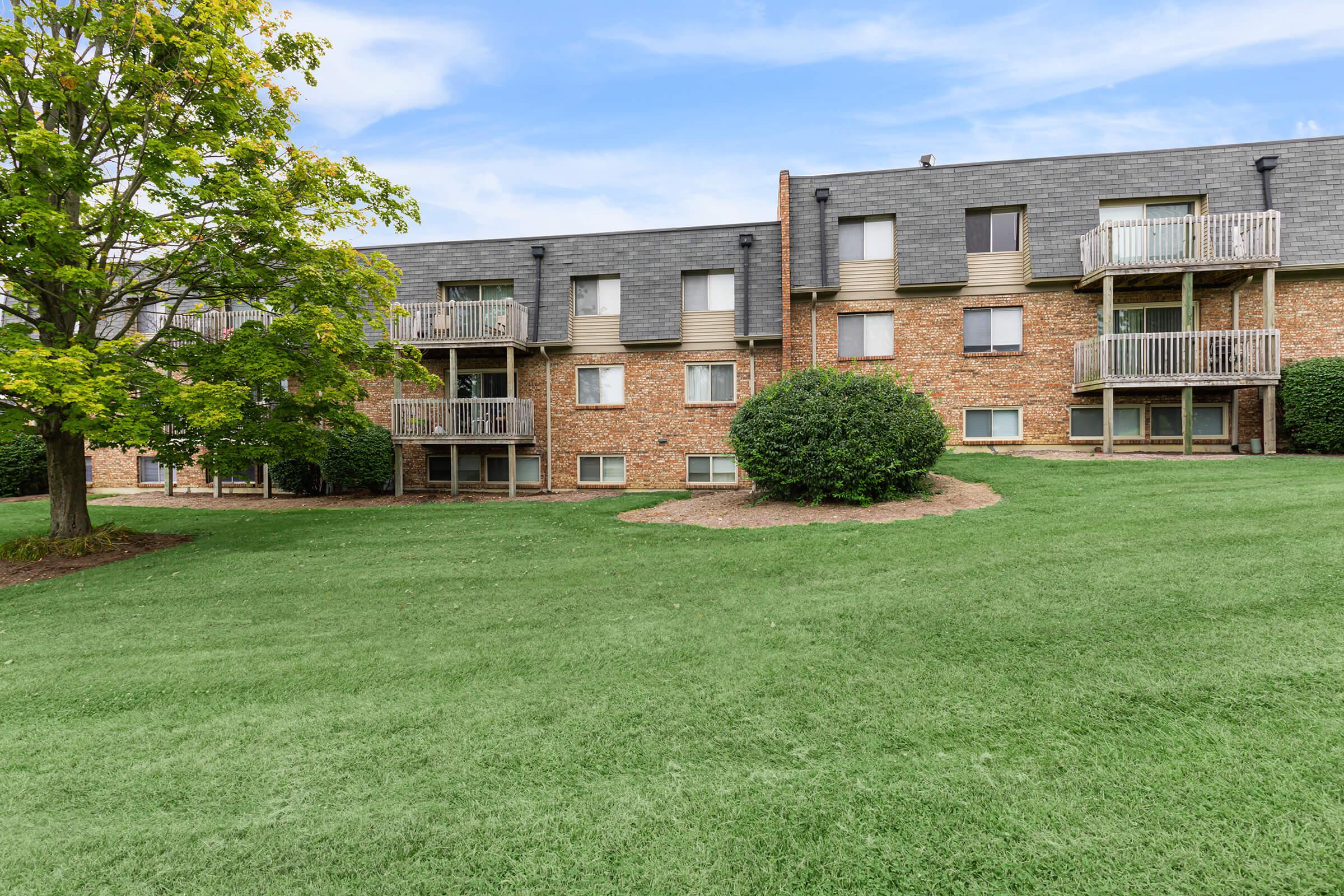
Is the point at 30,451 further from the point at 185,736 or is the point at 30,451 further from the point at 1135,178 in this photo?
the point at 1135,178

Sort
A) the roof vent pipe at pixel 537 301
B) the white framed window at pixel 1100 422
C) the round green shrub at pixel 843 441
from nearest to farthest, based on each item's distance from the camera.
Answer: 1. the round green shrub at pixel 843 441
2. the white framed window at pixel 1100 422
3. the roof vent pipe at pixel 537 301

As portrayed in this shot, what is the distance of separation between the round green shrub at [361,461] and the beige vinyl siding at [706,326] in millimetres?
8658

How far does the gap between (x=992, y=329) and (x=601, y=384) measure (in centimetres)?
1063

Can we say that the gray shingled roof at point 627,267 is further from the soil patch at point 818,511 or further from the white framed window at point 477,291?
the soil patch at point 818,511

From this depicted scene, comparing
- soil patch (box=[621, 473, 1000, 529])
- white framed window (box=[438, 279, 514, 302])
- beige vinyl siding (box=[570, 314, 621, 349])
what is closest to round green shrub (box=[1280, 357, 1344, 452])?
soil patch (box=[621, 473, 1000, 529])

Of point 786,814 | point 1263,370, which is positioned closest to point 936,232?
point 1263,370

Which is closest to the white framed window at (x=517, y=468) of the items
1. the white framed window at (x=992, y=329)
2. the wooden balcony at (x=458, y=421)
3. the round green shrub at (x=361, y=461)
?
the wooden balcony at (x=458, y=421)

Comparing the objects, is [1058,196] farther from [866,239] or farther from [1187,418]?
[1187,418]

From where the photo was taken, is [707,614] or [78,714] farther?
[707,614]

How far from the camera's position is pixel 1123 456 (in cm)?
1378

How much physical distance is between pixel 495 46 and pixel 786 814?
554 inches

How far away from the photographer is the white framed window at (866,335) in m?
16.6

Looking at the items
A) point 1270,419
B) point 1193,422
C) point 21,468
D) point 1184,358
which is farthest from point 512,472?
point 1270,419

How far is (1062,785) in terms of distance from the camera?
2.64 m
